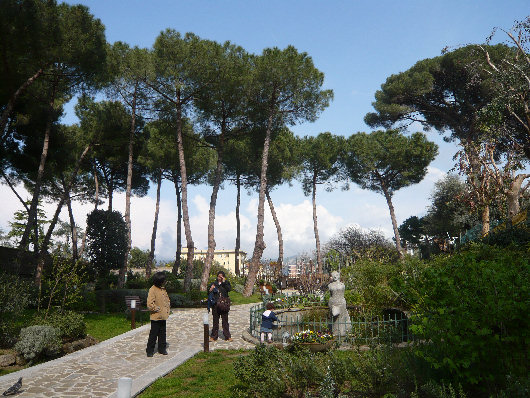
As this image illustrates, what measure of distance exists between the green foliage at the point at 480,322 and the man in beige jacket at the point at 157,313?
5.89 meters

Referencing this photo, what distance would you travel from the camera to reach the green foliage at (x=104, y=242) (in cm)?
2272

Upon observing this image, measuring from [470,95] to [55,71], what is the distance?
2530cm

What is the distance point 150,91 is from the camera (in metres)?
23.2

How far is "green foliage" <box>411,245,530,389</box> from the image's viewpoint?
3848 millimetres

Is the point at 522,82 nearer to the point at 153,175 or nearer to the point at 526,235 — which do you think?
the point at 526,235

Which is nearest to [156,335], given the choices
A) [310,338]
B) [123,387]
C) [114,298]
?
[310,338]

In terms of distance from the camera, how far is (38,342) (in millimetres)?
8516

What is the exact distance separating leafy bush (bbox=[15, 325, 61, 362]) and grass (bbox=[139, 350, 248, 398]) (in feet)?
10.4

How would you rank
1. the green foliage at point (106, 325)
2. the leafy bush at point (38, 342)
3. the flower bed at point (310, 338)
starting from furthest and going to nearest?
the green foliage at point (106, 325) < the leafy bush at point (38, 342) < the flower bed at point (310, 338)

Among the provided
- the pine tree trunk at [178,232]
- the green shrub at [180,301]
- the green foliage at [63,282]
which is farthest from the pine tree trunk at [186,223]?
the pine tree trunk at [178,232]

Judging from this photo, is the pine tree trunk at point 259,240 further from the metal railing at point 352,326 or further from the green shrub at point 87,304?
the metal railing at point 352,326

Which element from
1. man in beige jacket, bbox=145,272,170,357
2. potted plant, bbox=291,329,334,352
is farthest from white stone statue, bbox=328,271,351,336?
man in beige jacket, bbox=145,272,170,357

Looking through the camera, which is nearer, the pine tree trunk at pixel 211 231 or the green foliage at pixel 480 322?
the green foliage at pixel 480 322

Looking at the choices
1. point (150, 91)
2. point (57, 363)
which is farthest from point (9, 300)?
point (150, 91)
